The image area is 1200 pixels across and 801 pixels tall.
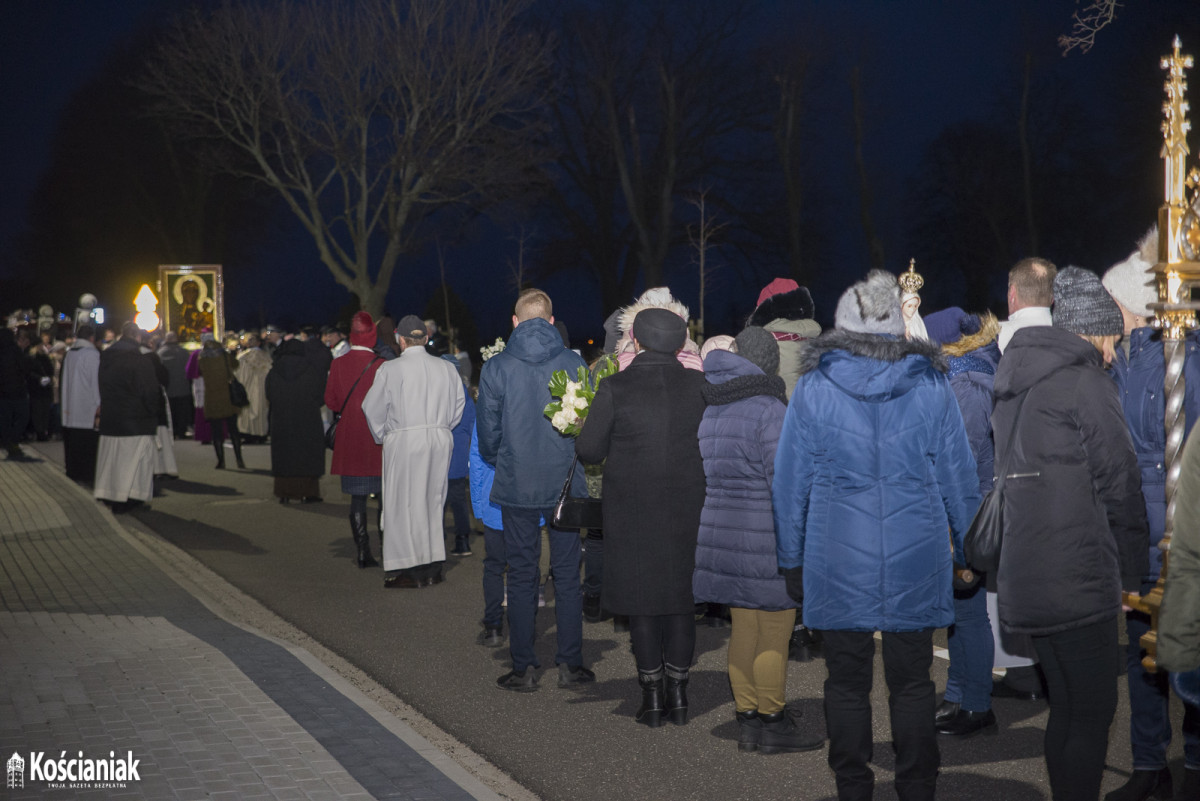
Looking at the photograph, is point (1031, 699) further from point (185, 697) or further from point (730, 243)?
point (730, 243)

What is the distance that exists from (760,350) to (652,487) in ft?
2.68

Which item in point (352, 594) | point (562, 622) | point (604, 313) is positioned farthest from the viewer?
point (604, 313)

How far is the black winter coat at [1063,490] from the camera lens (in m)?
4.04

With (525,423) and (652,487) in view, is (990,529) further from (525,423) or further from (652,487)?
(525,423)

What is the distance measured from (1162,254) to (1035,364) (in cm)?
121

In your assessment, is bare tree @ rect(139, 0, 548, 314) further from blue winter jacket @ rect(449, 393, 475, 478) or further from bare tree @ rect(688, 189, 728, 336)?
blue winter jacket @ rect(449, 393, 475, 478)

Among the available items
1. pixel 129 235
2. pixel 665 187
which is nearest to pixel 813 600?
pixel 665 187

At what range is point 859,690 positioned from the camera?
4.39 m

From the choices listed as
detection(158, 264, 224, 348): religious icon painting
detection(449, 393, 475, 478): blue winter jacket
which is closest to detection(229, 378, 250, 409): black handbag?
detection(449, 393, 475, 478): blue winter jacket

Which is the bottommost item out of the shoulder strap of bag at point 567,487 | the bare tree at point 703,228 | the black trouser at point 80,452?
the black trouser at point 80,452

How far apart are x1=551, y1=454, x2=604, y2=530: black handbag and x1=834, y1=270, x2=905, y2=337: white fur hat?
6.89ft

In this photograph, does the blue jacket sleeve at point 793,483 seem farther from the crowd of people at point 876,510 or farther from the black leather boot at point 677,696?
the black leather boot at point 677,696

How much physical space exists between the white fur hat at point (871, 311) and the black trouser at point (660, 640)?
191cm

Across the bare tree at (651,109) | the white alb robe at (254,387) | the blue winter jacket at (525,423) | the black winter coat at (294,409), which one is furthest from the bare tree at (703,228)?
the blue winter jacket at (525,423)
